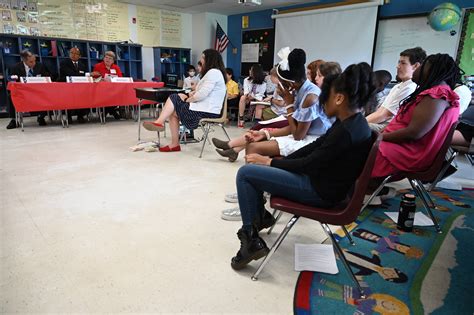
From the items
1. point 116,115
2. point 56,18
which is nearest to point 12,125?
point 116,115

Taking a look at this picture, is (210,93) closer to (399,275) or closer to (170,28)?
(399,275)

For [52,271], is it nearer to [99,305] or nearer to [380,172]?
[99,305]

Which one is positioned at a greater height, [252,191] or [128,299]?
[252,191]

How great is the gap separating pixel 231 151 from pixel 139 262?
5.22 ft

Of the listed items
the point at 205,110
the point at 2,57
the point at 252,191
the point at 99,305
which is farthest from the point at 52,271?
the point at 2,57

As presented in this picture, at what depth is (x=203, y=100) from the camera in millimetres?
3771

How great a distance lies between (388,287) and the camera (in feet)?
5.05

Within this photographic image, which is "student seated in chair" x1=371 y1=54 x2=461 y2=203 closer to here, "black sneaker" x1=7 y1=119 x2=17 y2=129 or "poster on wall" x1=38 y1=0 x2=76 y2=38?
"black sneaker" x1=7 y1=119 x2=17 y2=129

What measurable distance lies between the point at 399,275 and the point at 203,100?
2.77m

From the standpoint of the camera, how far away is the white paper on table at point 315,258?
1671 millimetres

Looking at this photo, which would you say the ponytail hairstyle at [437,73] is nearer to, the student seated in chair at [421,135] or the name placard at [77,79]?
the student seated in chair at [421,135]

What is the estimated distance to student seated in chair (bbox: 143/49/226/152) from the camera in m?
3.70

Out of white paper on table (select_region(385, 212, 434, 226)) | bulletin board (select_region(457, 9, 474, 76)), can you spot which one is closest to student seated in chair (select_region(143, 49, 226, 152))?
white paper on table (select_region(385, 212, 434, 226))

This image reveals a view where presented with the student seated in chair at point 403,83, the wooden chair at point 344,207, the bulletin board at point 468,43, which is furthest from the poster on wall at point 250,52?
the wooden chair at point 344,207
